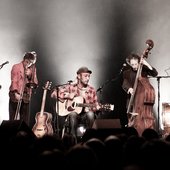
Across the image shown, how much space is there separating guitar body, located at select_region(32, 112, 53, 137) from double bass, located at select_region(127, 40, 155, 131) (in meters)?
1.55

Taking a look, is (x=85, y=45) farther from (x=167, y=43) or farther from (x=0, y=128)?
(x=0, y=128)

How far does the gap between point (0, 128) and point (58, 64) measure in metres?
4.50

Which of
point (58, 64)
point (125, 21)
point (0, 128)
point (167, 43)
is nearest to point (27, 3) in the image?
point (58, 64)

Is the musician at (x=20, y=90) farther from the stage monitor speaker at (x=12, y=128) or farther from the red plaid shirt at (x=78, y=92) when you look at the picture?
the stage monitor speaker at (x=12, y=128)

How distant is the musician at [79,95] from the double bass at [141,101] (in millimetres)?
700

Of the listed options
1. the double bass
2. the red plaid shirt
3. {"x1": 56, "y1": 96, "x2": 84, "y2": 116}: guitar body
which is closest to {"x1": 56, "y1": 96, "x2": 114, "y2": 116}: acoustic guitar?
{"x1": 56, "y1": 96, "x2": 84, "y2": 116}: guitar body

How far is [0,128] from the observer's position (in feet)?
14.9

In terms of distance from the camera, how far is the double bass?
694cm

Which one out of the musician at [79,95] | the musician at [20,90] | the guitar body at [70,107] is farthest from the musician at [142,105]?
the musician at [20,90]

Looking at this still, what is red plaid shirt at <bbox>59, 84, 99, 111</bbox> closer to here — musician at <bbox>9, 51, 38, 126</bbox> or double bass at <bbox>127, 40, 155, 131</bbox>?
musician at <bbox>9, 51, 38, 126</bbox>

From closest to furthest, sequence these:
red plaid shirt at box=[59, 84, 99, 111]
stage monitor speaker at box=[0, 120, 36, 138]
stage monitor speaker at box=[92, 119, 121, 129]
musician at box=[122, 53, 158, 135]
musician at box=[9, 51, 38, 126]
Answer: stage monitor speaker at box=[0, 120, 36, 138] → stage monitor speaker at box=[92, 119, 121, 129] → musician at box=[122, 53, 158, 135] → musician at box=[9, 51, 38, 126] → red plaid shirt at box=[59, 84, 99, 111]

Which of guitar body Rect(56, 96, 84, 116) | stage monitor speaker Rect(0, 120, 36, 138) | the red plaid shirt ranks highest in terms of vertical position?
the red plaid shirt

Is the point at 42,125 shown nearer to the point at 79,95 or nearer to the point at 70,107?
the point at 70,107

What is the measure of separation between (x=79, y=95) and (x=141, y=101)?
1266 mm
